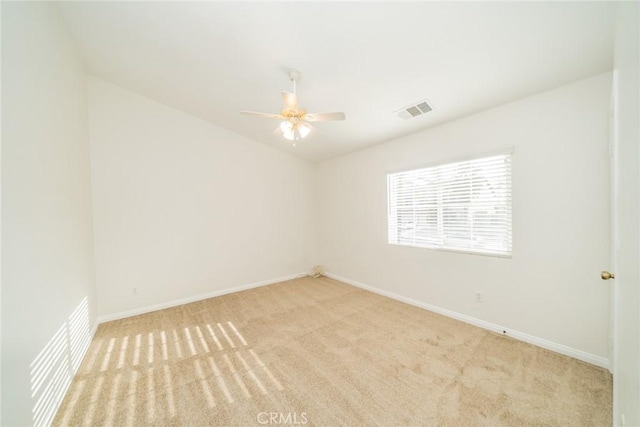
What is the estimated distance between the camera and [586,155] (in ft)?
6.51

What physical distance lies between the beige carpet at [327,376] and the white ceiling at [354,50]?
8.51 feet

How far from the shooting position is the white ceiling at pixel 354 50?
5.11 ft

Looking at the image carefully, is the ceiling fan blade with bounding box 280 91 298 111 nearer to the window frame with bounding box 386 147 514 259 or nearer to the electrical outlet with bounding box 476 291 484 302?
the window frame with bounding box 386 147 514 259

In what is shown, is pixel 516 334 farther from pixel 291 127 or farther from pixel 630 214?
pixel 291 127

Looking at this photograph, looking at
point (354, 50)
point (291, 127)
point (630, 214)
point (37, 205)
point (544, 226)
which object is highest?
point (354, 50)

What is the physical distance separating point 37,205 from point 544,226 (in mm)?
4227

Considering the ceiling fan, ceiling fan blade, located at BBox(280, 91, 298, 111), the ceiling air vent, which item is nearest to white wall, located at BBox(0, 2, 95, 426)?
the ceiling fan

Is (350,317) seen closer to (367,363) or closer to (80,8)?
(367,363)

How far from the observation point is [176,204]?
3.52m

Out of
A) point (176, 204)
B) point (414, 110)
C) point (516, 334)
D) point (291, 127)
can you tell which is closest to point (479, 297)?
point (516, 334)

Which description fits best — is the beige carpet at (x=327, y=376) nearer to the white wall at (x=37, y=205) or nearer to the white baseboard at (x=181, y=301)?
the white baseboard at (x=181, y=301)

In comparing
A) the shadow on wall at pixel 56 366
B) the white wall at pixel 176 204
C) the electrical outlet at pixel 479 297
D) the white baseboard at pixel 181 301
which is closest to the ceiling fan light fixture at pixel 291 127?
the white wall at pixel 176 204

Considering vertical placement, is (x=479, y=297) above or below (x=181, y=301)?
above

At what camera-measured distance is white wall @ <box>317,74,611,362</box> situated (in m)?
1.95
